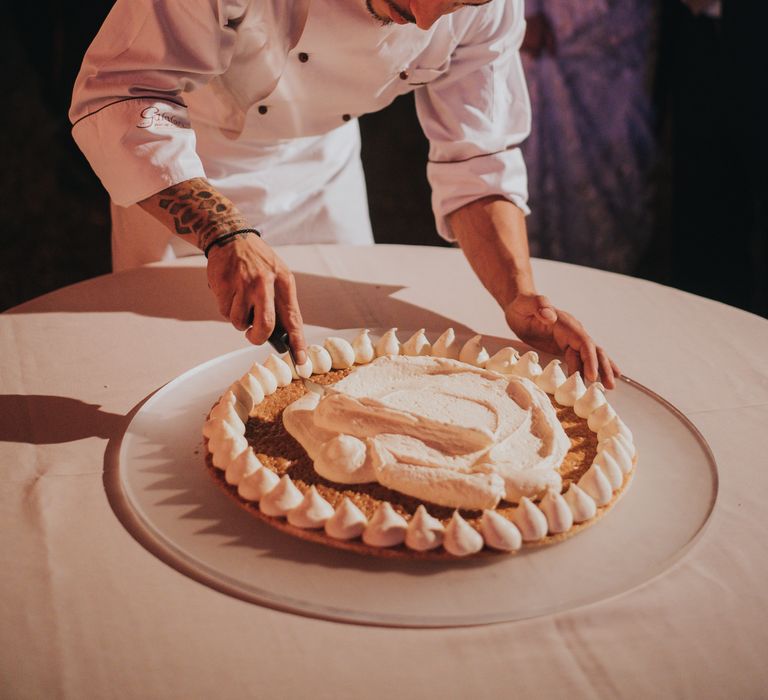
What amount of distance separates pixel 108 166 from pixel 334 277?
60cm

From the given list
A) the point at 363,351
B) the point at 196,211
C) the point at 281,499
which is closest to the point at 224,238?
the point at 196,211

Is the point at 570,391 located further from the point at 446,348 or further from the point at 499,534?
the point at 499,534

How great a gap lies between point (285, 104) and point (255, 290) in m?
0.75

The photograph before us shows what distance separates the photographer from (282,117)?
2156 millimetres

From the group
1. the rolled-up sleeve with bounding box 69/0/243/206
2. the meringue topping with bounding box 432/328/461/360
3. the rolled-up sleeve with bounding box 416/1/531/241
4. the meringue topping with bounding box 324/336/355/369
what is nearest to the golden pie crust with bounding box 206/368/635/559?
the meringue topping with bounding box 324/336/355/369

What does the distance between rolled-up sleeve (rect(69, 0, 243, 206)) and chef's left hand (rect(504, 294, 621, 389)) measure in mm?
690

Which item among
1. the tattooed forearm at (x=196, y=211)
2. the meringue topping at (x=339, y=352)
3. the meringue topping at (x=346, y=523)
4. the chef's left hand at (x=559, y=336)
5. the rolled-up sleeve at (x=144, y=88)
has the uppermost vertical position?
the rolled-up sleeve at (x=144, y=88)

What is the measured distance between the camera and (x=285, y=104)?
2.09 meters

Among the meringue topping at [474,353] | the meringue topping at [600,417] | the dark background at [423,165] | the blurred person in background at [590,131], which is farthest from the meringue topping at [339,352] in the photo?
the blurred person in background at [590,131]

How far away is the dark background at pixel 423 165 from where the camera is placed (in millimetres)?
3871

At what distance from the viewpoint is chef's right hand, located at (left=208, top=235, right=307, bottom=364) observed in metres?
1.50

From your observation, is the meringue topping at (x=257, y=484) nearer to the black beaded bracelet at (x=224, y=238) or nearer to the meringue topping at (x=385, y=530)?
the meringue topping at (x=385, y=530)

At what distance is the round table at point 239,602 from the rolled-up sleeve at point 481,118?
0.52 metres

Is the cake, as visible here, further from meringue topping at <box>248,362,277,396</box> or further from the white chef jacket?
the white chef jacket
